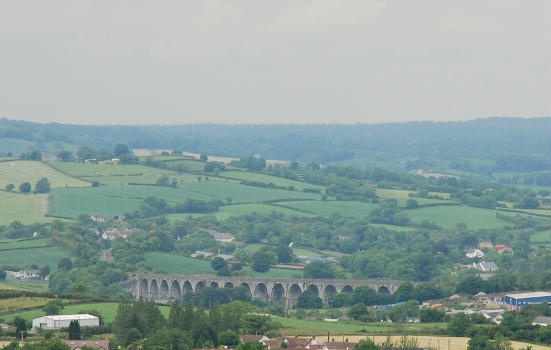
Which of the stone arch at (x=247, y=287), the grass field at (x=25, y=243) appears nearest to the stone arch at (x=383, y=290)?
the stone arch at (x=247, y=287)

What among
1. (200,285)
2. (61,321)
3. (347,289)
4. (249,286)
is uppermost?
(61,321)

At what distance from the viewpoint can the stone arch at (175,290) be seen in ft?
464

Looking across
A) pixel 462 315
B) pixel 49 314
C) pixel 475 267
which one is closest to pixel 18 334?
pixel 49 314

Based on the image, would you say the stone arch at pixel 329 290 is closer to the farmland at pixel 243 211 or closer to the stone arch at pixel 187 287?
the stone arch at pixel 187 287

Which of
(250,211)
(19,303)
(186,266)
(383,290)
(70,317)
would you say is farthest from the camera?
(250,211)

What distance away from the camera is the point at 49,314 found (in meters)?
99.4

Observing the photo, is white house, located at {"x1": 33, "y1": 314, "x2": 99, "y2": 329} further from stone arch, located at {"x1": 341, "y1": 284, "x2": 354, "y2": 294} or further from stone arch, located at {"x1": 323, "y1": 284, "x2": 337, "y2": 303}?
stone arch, located at {"x1": 341, "y1": 284, "x2": 354, "y2": 294}

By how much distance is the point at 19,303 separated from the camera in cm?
10538

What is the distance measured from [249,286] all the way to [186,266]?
43.7ft

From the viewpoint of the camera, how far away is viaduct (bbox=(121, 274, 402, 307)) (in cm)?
13888

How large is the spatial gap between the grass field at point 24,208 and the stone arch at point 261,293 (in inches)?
1703

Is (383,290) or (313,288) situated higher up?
(383,290)

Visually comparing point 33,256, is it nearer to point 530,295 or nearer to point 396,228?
point 530,295

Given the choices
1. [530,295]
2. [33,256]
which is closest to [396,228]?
[33,256]
